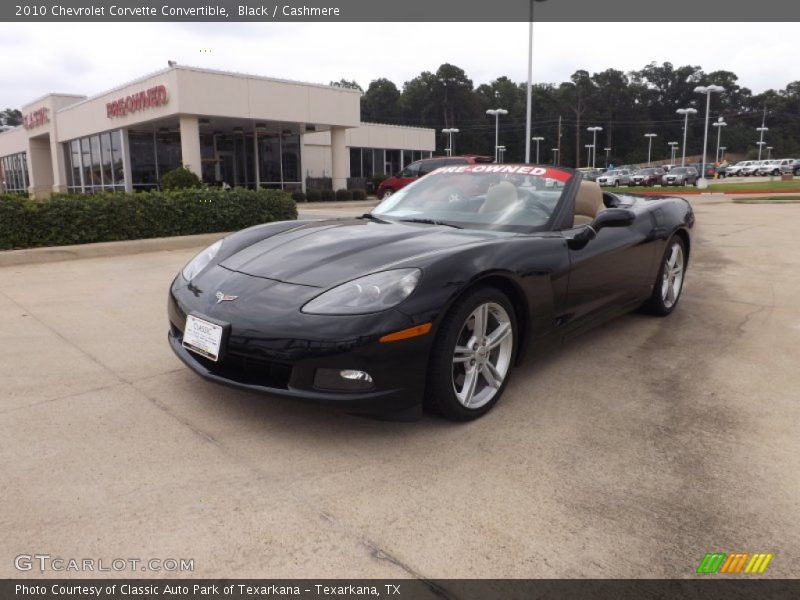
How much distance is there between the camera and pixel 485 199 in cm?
408

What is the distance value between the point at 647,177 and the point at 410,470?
146 feet

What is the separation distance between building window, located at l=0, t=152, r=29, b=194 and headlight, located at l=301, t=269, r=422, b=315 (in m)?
41.9

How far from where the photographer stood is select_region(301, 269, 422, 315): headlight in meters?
2.75

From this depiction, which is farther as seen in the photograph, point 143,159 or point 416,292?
point 143,159

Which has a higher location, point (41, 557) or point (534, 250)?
point (534, 250)

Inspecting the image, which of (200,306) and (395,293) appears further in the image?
(200,306)

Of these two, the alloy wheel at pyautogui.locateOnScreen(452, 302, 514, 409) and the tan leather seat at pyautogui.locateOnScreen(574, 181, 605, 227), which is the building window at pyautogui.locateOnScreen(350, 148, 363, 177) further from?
the alloy wheel at pyautogui.locateOnScreen(452, 302, 514, 409)

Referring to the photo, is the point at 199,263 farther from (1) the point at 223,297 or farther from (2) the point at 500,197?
(2) the point at 500,197

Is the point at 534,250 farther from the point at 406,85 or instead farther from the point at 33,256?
the point at 406,85

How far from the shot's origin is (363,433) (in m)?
3.01

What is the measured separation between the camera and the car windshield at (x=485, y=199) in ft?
12.8

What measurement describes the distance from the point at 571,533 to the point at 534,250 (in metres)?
1.65

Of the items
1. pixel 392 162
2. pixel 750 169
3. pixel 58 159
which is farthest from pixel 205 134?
pixel 750 169

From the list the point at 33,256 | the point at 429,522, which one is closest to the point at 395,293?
the point at 429,522
